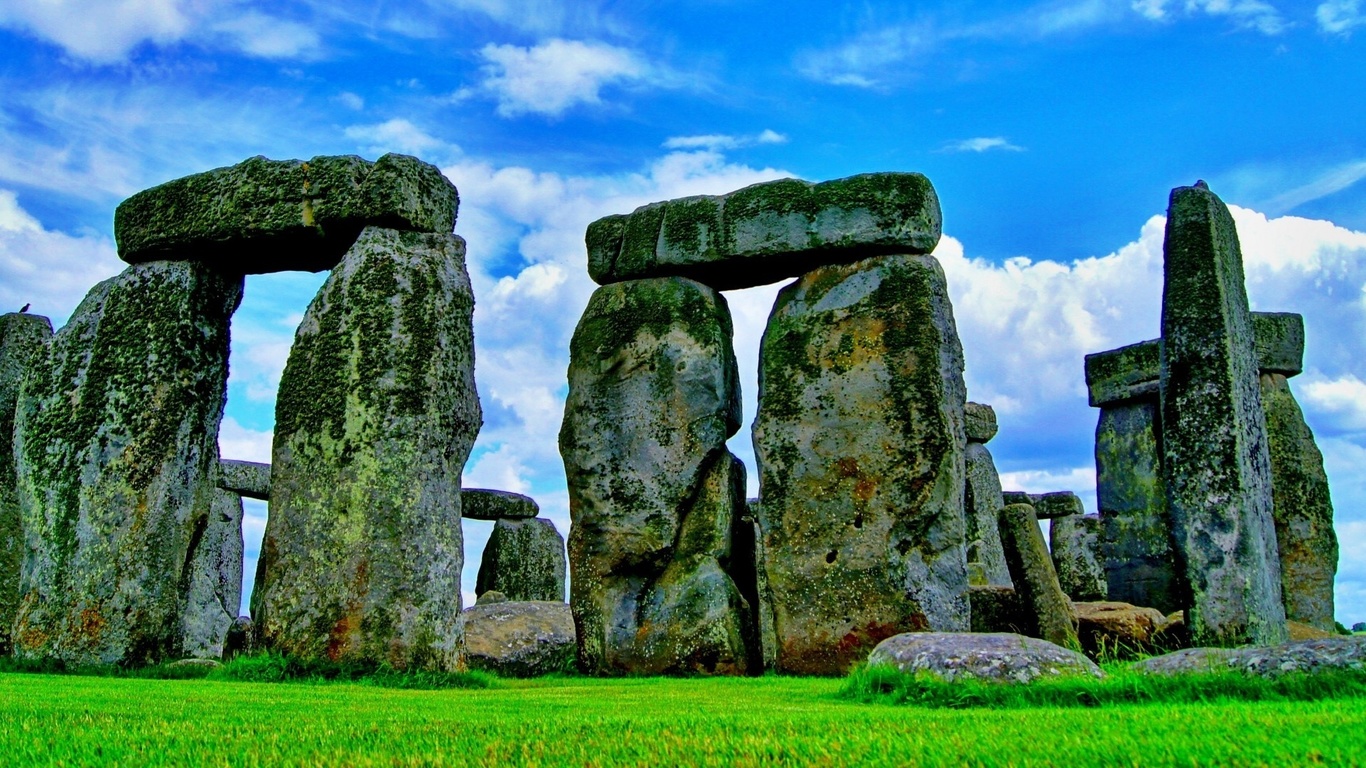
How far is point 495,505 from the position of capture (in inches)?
753

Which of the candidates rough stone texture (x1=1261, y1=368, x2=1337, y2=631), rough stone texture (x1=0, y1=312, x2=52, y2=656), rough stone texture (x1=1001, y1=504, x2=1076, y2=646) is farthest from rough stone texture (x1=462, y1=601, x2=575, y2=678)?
rough stone texture (x1=1261, y1=368, x2=1337, y2=631)

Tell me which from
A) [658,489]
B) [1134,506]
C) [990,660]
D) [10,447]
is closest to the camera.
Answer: [990,660]

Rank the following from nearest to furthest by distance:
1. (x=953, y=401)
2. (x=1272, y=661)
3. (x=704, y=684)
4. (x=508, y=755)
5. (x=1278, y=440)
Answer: (x=508, y=755), (x=1272, y=661), (x=704, y=684), (x=953, y=401), (x=1278, y=440)

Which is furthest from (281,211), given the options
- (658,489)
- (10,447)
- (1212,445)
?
(1212,445)

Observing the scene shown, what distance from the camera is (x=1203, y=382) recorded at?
980 cm

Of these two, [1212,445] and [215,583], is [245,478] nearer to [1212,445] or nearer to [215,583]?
[215,583]

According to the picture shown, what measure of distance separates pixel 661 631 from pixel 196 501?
3972mm

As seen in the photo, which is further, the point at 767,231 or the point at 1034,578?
the point at 767,231

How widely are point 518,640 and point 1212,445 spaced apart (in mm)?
6099

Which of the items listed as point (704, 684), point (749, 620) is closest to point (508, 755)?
point (704, 684)

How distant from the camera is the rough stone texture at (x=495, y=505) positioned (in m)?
18.9

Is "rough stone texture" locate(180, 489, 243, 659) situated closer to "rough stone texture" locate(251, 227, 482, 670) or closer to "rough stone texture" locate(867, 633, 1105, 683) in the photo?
"rough stone texture" locate(251, 227, 482, 670)

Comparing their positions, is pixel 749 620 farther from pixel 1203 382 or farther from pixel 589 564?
pixel 1203 382

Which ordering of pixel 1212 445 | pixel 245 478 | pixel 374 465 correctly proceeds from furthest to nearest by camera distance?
1. pixel 245 478
2. pixel 1212 445
3. pixel 374 465
